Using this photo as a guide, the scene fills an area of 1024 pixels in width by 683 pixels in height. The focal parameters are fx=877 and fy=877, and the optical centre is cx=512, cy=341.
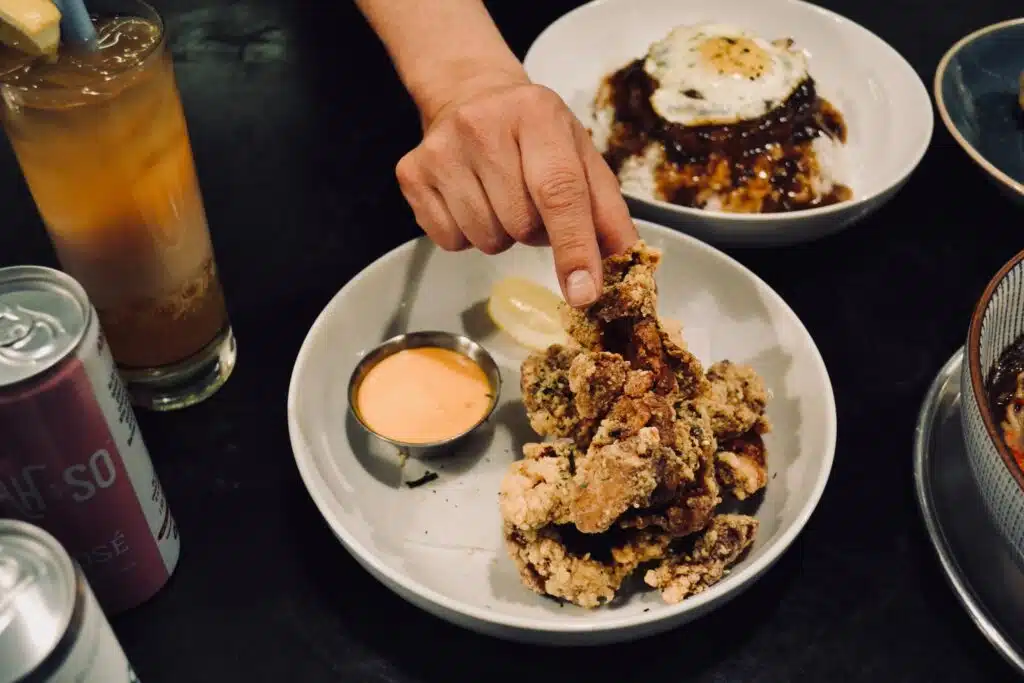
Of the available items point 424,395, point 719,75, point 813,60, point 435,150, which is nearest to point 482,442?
point 424,395

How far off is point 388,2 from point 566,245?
84 centimetres

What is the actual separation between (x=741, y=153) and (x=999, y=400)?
99cm

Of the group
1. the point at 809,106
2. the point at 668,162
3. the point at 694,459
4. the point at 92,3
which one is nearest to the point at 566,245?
the point at 694,459

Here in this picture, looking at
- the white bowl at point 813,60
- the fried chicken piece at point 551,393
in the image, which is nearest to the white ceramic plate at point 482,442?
the fried chicken piece at point 551,393

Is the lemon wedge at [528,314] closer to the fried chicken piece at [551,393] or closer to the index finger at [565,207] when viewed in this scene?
the fried chicken piece at [551,393]

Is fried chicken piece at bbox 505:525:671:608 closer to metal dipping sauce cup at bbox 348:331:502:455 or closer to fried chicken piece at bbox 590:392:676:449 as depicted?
fried chicken piece at bbox 590:392:676:449

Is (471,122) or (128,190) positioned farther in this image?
(471,122)

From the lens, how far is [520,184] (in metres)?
1.45

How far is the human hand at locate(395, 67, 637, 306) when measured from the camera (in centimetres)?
137

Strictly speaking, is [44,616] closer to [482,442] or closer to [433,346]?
[482,442]

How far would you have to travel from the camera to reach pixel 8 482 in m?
1.02

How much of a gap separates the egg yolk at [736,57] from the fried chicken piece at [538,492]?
1.39 metres

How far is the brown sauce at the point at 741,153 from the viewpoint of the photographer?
215 cm

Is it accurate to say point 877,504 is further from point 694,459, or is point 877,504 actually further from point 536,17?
point 536,17
